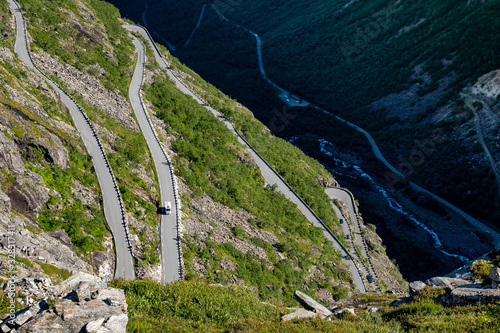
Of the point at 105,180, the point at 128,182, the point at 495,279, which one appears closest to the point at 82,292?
the point at 105,180

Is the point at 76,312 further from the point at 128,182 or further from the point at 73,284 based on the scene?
the point at 128,182

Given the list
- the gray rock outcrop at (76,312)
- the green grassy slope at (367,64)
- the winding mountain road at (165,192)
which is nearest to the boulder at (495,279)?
the gray rock outcrop at (76,312)

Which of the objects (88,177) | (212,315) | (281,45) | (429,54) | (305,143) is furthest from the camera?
(281,45)

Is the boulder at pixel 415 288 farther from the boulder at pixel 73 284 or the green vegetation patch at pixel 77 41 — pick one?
the green vegetation patch at pixel 77 41

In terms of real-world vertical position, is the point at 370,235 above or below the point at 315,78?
below

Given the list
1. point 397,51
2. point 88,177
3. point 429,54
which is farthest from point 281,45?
point 88,177

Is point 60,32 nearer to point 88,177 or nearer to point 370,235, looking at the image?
point 88,177

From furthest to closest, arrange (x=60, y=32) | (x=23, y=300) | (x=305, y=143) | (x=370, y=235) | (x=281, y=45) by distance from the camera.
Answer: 1. (x=281, y=45)
2. (x=305, y=143)
3. (x=370, y=235)
4. (x=60, y=32)
5. (x=23, y=300)
